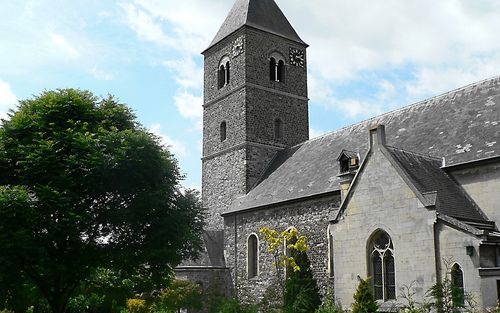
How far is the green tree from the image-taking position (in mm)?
18047

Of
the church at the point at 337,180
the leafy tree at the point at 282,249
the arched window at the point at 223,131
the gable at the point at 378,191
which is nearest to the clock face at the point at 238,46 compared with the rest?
the church at the point at 337,180

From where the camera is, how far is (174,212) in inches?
818

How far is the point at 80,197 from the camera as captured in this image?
19.2 meters

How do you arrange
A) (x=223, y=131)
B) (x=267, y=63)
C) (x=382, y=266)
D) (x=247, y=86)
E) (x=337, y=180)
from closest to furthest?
(x=382, y=266)
(x=337, y=180)
(x=247, y=86)
(x=223, y=131)
(x=267, y=63)

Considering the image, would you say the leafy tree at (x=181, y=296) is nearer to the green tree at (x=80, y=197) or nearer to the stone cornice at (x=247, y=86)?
the green tree at (x=80, y=197)

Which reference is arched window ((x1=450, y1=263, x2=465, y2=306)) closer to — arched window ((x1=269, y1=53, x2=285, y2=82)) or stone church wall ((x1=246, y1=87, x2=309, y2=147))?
stone church wall ((x1=246, y1=87, x2=309, y2=147))

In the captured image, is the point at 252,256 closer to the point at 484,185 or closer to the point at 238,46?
the point at 484,185

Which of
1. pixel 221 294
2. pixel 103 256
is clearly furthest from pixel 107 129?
pixel 221 294

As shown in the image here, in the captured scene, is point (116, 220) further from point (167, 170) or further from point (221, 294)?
point (221, 294)

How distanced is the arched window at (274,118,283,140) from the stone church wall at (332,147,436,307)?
54.6 ft

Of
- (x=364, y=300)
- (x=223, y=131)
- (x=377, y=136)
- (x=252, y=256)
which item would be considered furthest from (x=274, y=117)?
(x=364, y=300)

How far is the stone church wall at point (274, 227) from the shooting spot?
1010 inches

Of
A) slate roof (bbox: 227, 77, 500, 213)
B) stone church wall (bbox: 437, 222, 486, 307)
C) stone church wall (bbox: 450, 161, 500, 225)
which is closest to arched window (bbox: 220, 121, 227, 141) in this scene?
slate roof (bbox: 227, 77, 500, 213)

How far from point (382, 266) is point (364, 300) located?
6.73 feet
